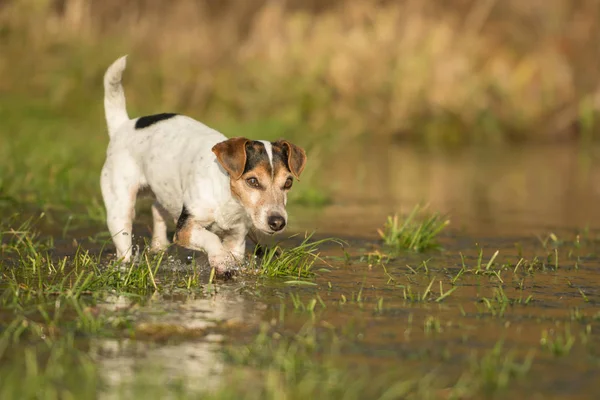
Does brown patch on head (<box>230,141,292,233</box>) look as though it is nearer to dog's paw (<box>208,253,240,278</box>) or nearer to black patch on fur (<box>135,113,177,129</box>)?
dog's paw (<box>208,253,240,278</box>)

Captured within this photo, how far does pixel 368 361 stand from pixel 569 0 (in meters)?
20.9

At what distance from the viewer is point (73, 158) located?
1287 centimetres

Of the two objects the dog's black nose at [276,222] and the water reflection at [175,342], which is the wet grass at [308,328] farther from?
the dog's black nose at [276,222]

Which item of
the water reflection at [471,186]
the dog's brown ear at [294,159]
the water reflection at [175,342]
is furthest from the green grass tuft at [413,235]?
the water reflection at [175,342]

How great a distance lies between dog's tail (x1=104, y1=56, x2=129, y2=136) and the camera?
8.77 meters

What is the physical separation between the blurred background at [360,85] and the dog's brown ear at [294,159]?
22.0 feet

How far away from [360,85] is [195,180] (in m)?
13.8

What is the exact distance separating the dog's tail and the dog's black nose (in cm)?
227

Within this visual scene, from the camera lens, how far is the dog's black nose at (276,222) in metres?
7.04

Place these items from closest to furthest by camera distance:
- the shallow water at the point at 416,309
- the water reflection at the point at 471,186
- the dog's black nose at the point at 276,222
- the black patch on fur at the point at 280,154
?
the shallow water at the point at 416,309
the dog's black nose at the point at 276,222
the black patch on fur at the point at 280,154
the water reflection at the point at 471,186

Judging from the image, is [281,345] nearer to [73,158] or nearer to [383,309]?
[383,309]

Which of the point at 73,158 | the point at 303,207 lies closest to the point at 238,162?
the point at 303,207

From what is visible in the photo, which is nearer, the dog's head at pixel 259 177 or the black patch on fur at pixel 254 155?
the dog's head at pixel 259 177

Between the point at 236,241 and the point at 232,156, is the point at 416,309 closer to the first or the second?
the point at 232,156
